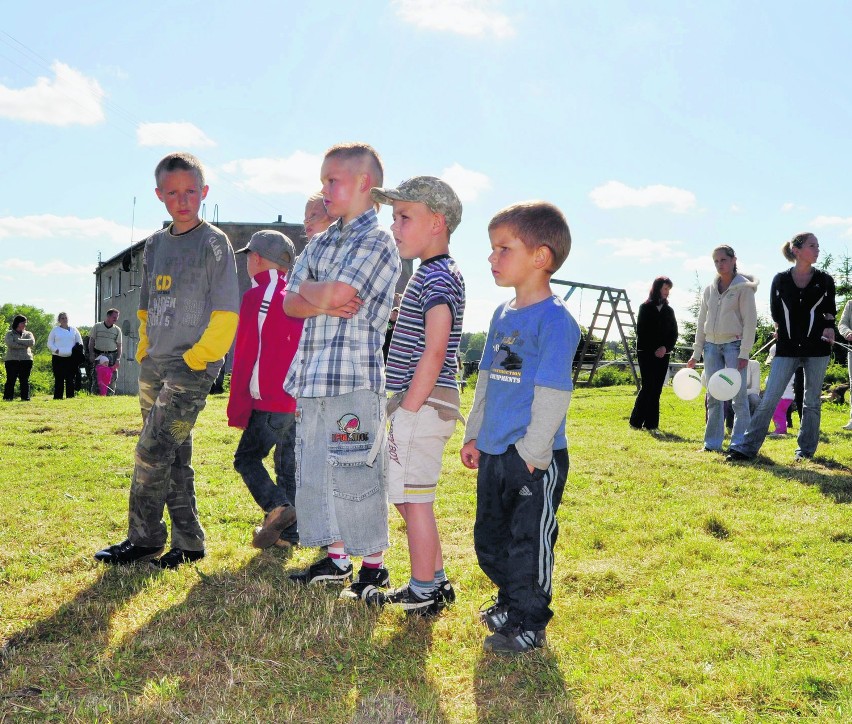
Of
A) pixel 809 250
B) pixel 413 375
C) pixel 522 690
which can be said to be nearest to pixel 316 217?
pixel 413 375

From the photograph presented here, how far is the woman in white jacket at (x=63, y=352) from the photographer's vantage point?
52.8 feet

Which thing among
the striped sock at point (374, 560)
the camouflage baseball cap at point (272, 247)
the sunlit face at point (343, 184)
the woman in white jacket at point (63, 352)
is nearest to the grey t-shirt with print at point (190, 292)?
the camouflage baseball cap at point (272, 247)

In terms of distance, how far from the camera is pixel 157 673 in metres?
2.57

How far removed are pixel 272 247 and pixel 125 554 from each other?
6.04ft

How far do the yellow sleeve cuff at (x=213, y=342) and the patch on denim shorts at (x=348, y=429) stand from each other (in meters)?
0.80

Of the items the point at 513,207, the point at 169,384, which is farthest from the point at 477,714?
the point at 169,384

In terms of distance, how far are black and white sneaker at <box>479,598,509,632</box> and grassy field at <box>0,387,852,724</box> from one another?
0.10 metres

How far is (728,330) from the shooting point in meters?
7.79

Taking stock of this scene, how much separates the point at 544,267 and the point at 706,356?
Result: 5.83m

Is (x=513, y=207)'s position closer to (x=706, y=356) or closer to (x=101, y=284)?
(x=706, y=356)

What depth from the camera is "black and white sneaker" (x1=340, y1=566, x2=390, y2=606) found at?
3250 millimetres

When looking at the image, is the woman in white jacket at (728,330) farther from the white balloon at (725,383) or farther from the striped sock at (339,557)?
the striped sock at (339,557)

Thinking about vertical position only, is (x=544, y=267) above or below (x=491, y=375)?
above

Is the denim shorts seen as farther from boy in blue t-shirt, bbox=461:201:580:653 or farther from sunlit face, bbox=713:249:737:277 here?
sunlit face, bbox=713:249:737:277
